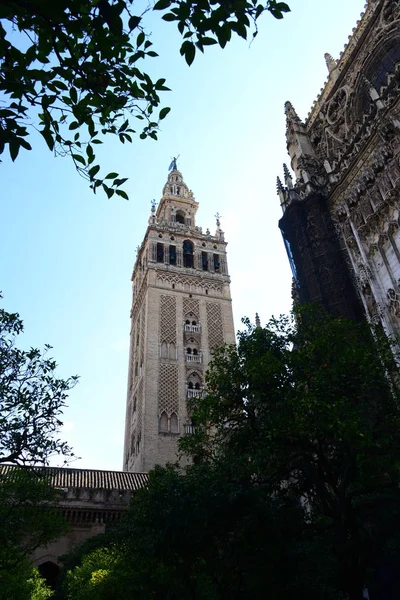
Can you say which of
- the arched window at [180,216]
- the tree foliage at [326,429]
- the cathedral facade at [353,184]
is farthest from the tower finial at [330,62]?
the arched window at [180,216]

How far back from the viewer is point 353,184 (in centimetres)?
1781

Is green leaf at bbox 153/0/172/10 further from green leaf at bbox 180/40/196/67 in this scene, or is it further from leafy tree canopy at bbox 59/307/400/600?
leafy tree canopy at bbox 59/307/400/600

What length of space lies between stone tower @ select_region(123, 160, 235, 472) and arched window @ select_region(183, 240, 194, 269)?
90mm

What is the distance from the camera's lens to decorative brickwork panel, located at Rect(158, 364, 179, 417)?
32625 mm

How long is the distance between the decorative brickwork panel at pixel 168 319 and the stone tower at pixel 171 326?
0.07 m

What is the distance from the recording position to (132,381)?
3884 centimetres

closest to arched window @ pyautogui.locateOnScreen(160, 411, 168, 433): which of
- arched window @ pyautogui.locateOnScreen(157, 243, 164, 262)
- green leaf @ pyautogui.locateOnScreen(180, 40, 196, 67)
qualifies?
arched window @ pyautogui.locateOnScreen(157, 243, 164, 262)

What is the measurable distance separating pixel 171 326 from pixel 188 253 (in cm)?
911

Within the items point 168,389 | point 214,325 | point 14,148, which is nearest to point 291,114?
point 214,325

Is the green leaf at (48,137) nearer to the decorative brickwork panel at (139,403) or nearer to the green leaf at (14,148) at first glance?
the green leaf at (14,148)

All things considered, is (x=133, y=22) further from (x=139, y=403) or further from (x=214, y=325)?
(x=214, y=325)

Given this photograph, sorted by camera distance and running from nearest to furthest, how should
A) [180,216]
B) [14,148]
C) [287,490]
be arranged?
[14,148] < [287,490] < [180,216]

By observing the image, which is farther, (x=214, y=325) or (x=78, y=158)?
(x=214, y=325)

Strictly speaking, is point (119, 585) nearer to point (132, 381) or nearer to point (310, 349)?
point (310, 349)
